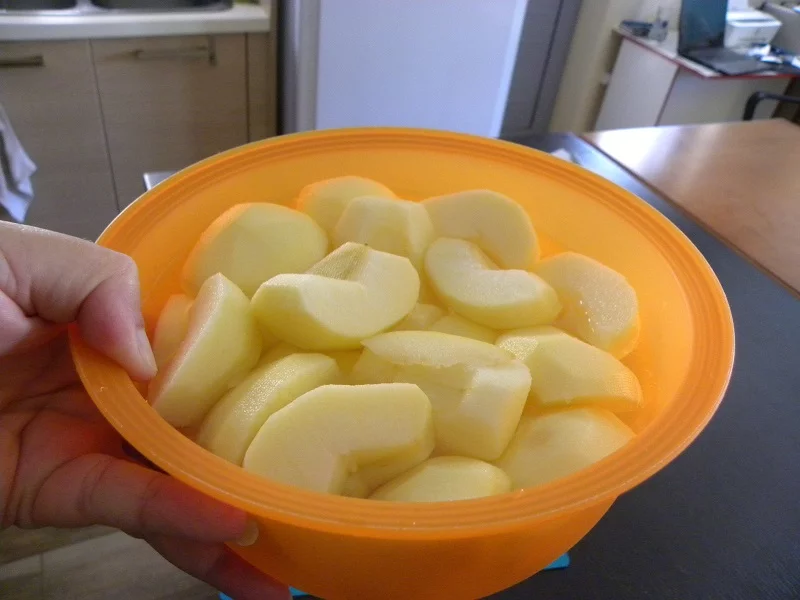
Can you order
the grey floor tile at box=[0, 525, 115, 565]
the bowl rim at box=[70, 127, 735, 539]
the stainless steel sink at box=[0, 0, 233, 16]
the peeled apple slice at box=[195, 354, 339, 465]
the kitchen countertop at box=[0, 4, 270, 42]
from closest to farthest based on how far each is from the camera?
the bowl rim at box=[70, 127, 735, 539]
the peeled apple slice at box=[195, 354, 339, 465]
the grey floor tile at box=[0, 525, 115, 565]
the kitchen countertop at box=[0, 4, 270, 42]
the stainless steel sink at box=[0, 0, 233, 16]

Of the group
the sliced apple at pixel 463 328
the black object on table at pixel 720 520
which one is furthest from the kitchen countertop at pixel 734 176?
the sliced apple at pixel 463 328

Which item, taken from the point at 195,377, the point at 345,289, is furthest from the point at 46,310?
the point at 345,289

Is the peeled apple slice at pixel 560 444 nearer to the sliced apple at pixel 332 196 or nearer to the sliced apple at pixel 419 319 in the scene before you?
the sliced apple at pixel 419 319

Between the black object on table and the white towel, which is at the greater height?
the black object on table

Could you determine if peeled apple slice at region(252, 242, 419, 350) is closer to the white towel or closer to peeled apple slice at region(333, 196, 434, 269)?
peeled apple slice at region(333, 196, 434, 269)

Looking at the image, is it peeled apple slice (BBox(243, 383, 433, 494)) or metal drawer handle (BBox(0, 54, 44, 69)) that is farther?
metal drawer handle (BBox(0, 54, 44, 69))

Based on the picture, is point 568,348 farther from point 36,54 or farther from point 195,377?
point 36,54

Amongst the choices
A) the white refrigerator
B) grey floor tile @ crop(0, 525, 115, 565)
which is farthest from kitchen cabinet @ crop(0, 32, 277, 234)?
grey floor tile @ crop(0, 525, 115, 565)
